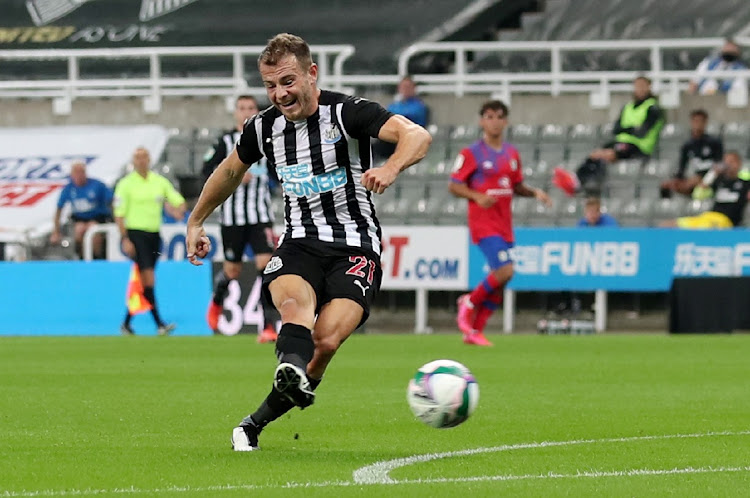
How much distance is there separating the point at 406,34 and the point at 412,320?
761 centimetres

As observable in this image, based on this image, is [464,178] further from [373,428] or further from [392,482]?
[392,482]

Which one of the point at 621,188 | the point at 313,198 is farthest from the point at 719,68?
the point at 313,198

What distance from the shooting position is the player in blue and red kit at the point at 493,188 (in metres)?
14.7

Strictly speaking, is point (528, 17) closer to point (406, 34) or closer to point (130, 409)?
point (406, 34)

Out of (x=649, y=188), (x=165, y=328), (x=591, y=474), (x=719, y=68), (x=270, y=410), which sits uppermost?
(x=719, y=68)

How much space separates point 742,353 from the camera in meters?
14.0

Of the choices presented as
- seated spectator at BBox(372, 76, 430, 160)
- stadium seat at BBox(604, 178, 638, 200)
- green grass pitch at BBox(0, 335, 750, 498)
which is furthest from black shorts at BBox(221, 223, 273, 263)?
stadium seat at BBox(604, 178, 638, 200)

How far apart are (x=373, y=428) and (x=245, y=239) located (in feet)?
26.7

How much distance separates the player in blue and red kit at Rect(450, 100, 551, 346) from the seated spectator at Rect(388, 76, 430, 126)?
6.98m

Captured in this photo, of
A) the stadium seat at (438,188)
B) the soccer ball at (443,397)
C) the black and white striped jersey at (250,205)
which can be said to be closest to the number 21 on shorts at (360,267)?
the soccer ball at (443,397)

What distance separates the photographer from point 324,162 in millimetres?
7102

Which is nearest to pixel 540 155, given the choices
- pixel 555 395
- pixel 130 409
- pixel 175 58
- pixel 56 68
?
pixel 175 58

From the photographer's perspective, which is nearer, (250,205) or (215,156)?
(215,156)

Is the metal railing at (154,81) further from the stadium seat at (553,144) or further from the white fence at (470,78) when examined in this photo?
the stadium seat at (553,144)
